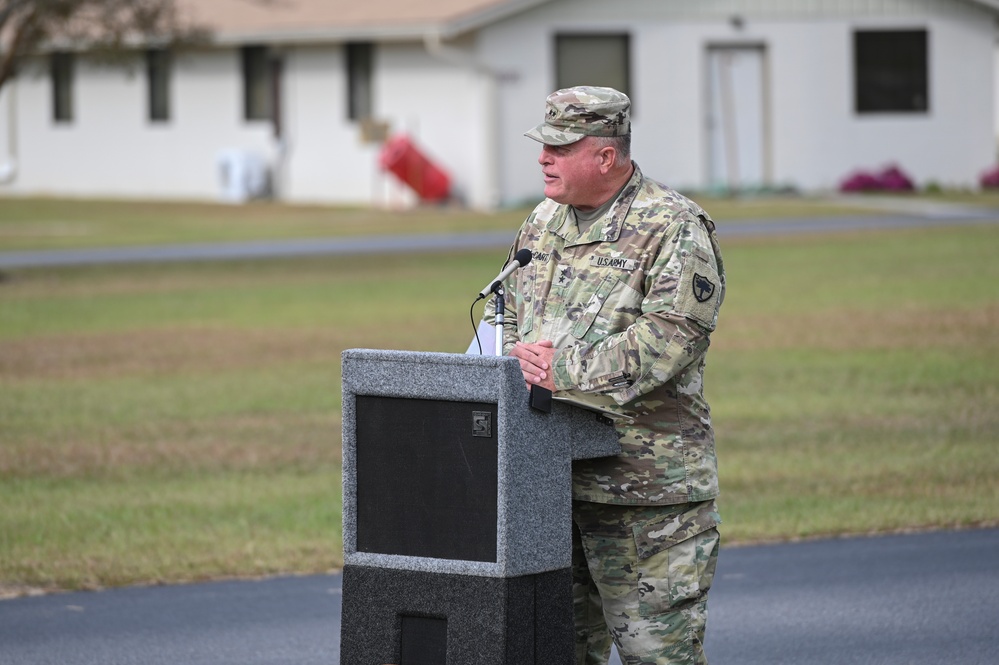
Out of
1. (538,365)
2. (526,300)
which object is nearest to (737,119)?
(526,300)

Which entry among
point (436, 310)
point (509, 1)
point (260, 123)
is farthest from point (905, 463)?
point (260, 123)

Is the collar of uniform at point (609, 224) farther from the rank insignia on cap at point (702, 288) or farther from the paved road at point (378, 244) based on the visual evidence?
the paved road at point (378, 244)

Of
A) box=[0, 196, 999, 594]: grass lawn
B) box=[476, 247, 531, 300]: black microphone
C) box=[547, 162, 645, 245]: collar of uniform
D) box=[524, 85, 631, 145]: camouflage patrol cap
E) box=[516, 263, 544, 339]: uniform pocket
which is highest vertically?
box=[524, 85, 631, 145]: camouflage patrol cap

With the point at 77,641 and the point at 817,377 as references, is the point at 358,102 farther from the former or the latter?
the point at 77,641

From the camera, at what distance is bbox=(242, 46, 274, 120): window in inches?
1550

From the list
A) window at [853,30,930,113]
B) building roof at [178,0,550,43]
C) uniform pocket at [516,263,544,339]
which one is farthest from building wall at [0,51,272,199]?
uniform pocket at [516,263,544,339]

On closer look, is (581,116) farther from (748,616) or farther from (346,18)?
(346,18)

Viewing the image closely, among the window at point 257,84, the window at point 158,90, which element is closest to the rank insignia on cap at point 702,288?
the window at point 257,84

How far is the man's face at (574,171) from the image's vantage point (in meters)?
4.83

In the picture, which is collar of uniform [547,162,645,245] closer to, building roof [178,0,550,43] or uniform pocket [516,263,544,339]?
uniform pocket [516,263,544,339]

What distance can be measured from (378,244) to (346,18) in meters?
10.8

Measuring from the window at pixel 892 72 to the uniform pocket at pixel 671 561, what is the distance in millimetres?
31652

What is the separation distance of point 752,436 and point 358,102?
88.2 ft

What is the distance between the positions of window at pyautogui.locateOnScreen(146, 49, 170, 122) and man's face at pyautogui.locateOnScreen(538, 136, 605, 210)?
37686 mm
